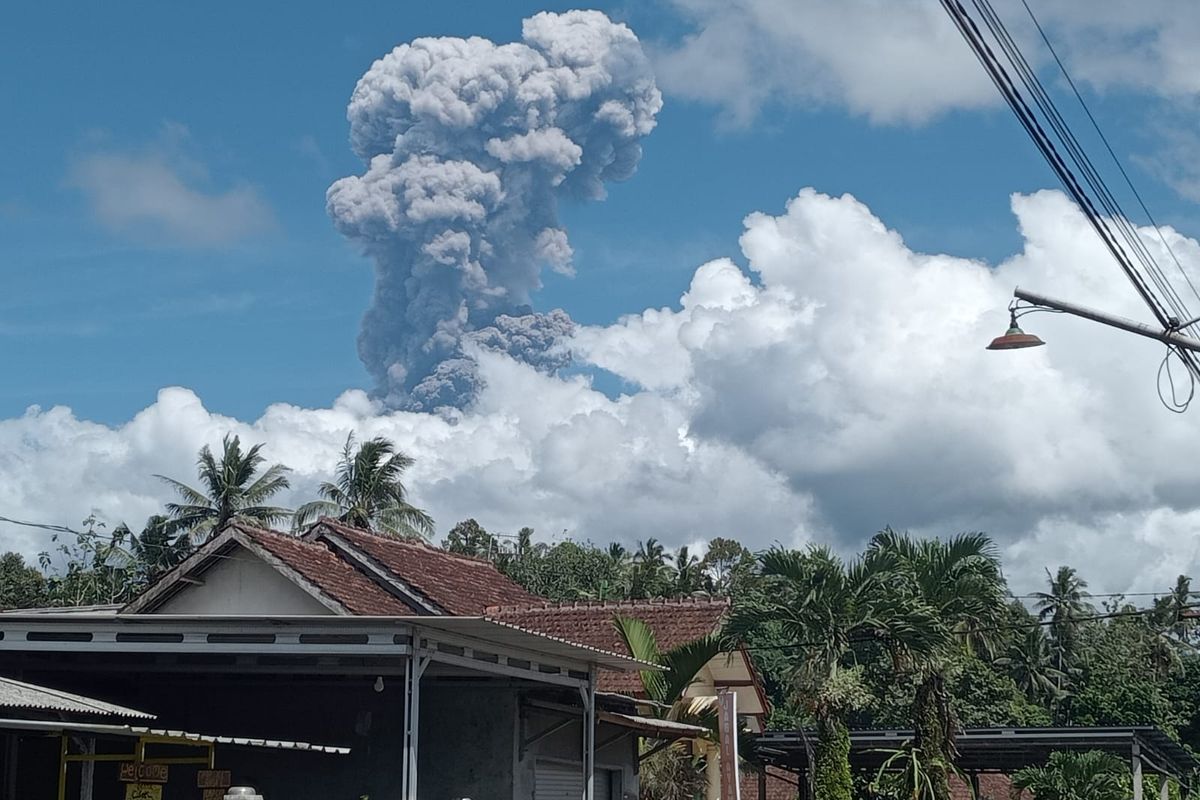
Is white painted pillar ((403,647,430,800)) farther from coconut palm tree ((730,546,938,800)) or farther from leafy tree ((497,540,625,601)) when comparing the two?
leafy tree ((497,540,625,601))

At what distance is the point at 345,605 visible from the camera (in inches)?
822

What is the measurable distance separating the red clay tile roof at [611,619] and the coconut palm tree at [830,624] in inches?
76.7

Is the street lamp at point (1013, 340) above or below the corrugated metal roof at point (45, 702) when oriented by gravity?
above

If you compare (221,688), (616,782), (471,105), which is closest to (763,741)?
(616,782)

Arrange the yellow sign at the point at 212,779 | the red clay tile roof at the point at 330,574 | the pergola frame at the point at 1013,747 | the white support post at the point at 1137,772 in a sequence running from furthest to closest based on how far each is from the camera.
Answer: the pergola frame at the point at 1013,747
the white support post at the point at 1137,772
the red clay tile roof at the point at 330,574
the yellow sign at the point at 212,779

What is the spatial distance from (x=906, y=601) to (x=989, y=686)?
A: 28666mm

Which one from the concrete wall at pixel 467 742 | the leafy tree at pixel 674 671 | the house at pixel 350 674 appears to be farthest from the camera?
the leafy tree at pixel 674 671

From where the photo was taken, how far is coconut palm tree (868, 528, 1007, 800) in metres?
22.1

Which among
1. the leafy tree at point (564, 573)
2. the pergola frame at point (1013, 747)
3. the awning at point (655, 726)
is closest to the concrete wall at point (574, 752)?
the awning at point (655, 726)

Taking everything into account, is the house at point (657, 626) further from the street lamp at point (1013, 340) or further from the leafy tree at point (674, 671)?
the street lamp at point (1013, 340)

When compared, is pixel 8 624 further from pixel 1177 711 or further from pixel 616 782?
pixel 1177 711

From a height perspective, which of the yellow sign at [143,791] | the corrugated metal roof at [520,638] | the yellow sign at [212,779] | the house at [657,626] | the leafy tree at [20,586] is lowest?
the yellow sign at [143,791]

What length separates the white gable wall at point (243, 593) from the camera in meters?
21.9

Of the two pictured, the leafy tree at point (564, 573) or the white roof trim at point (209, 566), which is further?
the leafy tree at point (564, 573)
